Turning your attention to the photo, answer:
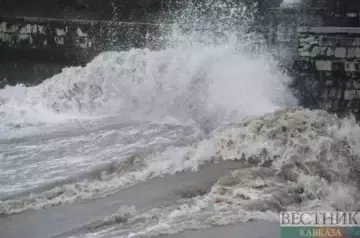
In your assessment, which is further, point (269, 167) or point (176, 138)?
point (176, 138)

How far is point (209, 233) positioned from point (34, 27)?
34.1ft

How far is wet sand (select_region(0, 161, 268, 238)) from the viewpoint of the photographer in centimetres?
538

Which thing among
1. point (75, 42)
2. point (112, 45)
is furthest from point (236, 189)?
point (75, 42)

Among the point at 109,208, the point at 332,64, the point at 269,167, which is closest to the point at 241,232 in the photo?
the point at 109,208

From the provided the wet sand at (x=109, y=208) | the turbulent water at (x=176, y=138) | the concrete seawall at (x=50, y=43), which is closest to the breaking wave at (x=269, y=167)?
the turbulent water at (x=176, y=138)

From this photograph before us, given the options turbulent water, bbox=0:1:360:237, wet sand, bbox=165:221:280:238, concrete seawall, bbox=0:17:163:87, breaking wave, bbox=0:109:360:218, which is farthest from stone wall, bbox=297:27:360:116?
wet sand, bbox=165:221:280:238

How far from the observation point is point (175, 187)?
6500 millimetres

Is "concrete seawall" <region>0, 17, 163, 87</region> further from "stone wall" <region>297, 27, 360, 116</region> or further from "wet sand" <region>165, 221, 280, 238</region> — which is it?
"wet sand" <region>165, 221, 280, 238</region>
